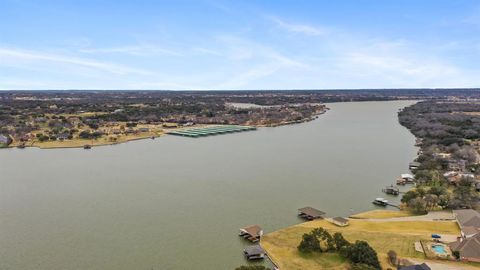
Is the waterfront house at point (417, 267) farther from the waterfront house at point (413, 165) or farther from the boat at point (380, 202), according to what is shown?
the waterfront house at point (413, 165)

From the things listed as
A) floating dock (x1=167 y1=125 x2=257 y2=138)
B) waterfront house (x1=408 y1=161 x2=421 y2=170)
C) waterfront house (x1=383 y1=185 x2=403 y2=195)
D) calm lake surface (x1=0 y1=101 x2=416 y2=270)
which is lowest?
calm lake surface (x1=0 y1=101 x2=416 y2=270)

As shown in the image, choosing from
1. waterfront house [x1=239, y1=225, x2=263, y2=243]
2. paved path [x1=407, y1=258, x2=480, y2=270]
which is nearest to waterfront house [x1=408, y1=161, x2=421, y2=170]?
paved path [x1=407, y1=258, x2=480, y2=270]

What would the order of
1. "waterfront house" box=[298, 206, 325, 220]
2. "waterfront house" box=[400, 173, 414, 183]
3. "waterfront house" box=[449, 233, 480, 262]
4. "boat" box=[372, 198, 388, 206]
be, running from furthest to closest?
"waterfront house" box=[400, 173, 414, 183] → "boat" box=[372, 198, 388, 206] → "waterfront house" box=[298, 206, 325, 220] → "waterfront house" box=[449, 233, 480, 262]

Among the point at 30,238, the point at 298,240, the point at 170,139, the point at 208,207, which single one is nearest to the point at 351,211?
the point at 298,240

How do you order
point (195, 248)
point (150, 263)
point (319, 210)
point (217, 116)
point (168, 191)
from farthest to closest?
point (217, 116)
point (168, 191)
point (319, 210)
point (195, 248)
point (150, 263)

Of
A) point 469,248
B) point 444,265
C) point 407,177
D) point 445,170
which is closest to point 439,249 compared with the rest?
point 469,248

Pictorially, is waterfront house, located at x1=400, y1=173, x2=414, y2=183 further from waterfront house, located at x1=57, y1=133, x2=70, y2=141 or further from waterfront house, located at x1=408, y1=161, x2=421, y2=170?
waterfront house, located at x1=57, y1=133, x2=70, y2=141

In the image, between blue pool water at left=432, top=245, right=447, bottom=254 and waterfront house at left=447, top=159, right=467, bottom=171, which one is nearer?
blue pool water at left=432, top=245, right=447, bottom=254

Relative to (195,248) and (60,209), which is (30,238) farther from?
(195,248)
